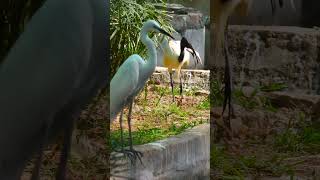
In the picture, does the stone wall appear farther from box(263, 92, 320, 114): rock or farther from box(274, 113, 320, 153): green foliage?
box(274, 113, 320, 153): green foliage

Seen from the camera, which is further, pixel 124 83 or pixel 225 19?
pixel 225 19

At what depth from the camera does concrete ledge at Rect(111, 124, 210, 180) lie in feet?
10.1

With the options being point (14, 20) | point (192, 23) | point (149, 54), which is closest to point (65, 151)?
point (14, 20)

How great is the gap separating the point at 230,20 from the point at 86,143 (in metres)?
1.01

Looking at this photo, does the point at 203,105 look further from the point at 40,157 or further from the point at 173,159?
the point at 40,157

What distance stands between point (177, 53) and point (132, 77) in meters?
0.29

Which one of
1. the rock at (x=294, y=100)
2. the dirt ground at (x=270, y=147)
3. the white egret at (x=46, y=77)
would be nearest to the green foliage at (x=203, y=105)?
the dirt ground at (x=270, y=147)

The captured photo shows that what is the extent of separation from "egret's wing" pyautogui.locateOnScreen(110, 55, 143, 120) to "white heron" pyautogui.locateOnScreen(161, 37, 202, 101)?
0.20 metres

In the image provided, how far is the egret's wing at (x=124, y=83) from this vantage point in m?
3.04

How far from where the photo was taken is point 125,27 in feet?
10.2

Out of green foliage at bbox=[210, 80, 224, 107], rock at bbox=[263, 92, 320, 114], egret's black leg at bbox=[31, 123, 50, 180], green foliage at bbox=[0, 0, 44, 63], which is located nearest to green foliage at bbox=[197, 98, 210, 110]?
green foliage at bbox=[210, 80, 224, 107]

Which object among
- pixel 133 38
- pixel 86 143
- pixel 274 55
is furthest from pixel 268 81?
pixel 86 143

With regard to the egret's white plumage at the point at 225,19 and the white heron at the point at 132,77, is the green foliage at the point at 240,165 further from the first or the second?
the white heron at the point at 132,77

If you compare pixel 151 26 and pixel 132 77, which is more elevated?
pixel 151 26
